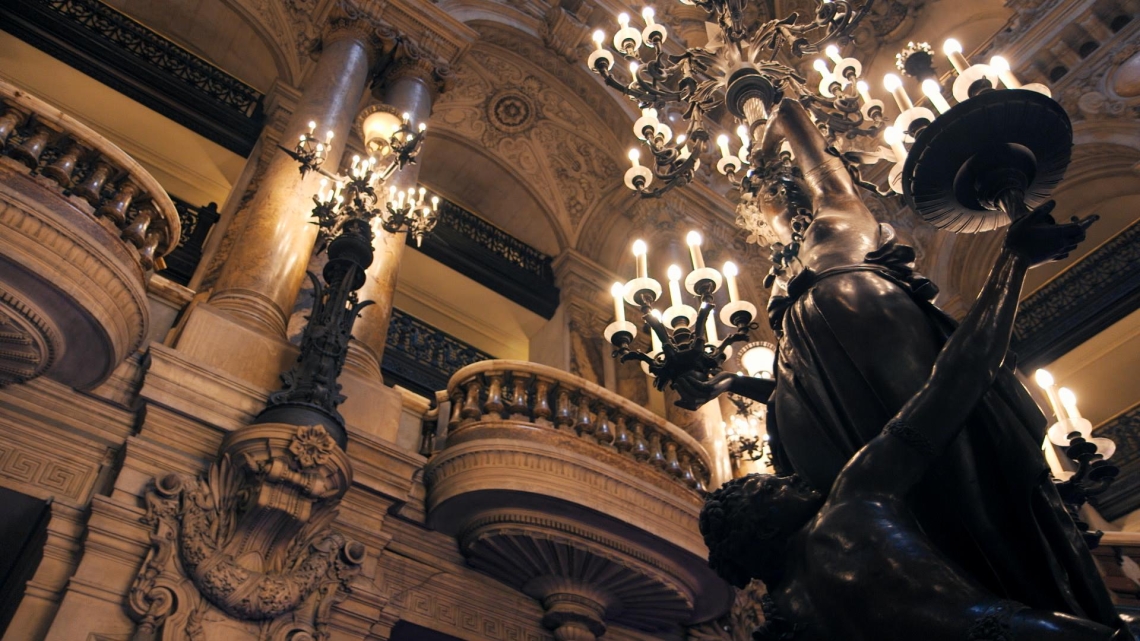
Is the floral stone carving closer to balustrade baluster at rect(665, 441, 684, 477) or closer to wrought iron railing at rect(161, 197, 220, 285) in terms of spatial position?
balustrade baluster at rect(665, 441, 684, 477)

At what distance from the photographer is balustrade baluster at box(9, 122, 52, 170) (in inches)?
156

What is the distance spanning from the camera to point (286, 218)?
5461 mm

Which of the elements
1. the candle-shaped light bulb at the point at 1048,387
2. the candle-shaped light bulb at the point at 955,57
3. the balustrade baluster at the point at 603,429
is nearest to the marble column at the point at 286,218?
the balustrade baluster at the point at 603,429

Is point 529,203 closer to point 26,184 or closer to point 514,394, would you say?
point 514,394

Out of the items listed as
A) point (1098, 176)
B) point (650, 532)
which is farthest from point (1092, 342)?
point (650, 532)

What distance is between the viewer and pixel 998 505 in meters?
1.56

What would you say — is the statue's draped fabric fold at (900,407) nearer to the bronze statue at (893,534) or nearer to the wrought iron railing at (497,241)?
the bronze statue at (893,534)

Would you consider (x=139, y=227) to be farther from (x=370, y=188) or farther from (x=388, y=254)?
(x=388, y=254)

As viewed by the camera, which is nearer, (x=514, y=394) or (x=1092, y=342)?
(x=514, y=394)

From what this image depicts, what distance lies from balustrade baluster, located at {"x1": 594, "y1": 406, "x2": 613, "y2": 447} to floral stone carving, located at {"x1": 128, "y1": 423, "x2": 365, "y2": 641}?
80.5 inches

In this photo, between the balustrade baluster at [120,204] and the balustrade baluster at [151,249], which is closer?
the balustrade baluster at [120,204]

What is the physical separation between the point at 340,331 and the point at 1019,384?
346cm

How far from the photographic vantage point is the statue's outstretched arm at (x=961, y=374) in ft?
4.88

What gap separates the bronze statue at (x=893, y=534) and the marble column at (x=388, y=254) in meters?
3.79
